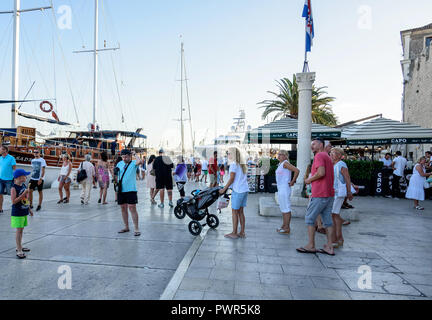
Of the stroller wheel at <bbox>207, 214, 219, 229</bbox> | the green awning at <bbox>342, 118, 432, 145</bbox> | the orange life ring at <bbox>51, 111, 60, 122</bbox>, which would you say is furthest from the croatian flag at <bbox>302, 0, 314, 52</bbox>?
the orange life ring at <bbox>51, 111, 60, 122</bbox>

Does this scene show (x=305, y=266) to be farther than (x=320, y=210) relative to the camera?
No

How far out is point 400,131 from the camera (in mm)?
12188

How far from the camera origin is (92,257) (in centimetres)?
441

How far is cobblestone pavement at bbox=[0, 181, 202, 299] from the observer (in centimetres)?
330

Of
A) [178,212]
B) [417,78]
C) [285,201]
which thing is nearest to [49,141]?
[178,212]

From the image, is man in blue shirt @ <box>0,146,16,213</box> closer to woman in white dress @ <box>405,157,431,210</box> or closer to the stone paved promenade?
the stone paved promenade

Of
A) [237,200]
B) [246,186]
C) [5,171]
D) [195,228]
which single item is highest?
[5,171]

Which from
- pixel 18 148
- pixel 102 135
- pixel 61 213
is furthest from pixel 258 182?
pixel 102 135

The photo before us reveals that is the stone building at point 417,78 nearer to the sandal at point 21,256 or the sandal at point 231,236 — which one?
the sandal at point 231,236

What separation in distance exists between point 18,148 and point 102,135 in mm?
8493

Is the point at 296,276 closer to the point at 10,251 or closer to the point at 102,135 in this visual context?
the point at 10,251

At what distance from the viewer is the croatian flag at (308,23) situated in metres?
8.73

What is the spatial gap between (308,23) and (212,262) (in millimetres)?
8259

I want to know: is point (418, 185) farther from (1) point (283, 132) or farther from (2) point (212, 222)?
(2) point (212, 222)
